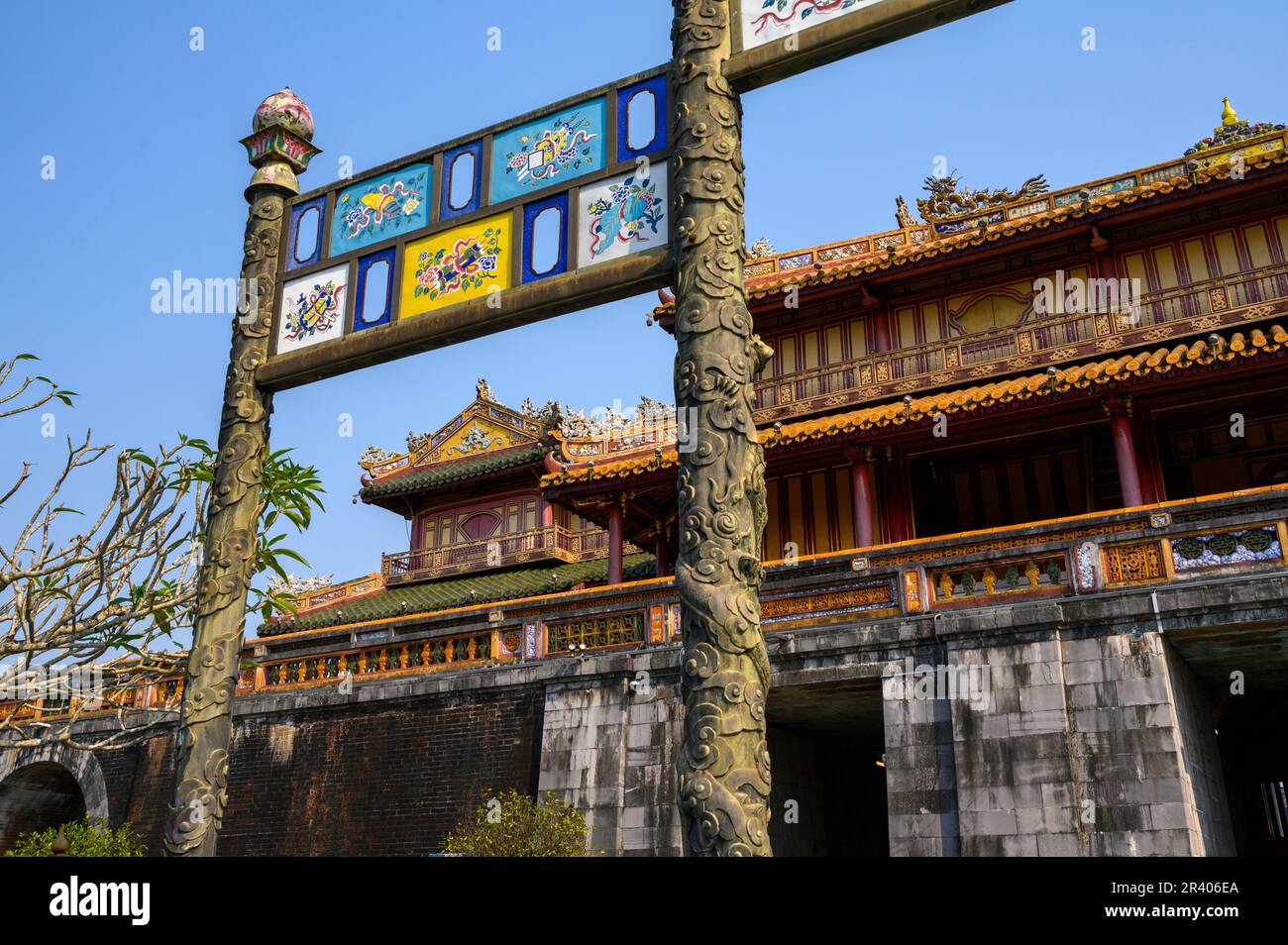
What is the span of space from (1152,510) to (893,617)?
280cm

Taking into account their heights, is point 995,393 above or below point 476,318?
above

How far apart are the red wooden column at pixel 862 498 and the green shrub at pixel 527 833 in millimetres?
6091

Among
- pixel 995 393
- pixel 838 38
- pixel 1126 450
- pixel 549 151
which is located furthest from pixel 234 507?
pixel 1126 450

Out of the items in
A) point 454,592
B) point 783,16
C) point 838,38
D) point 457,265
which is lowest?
point 457,265

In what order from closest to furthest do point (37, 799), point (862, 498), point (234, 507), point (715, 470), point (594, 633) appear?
point (715, 470)
point (234, 507)
point (594, 633)
point (862, 498)
point (37, 799)

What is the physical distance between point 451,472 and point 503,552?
305 cm

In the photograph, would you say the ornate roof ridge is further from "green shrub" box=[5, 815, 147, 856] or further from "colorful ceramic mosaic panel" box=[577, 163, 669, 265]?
"green shrub" box=[5, 815, 147, 856]

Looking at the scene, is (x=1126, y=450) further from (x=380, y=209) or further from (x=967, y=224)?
(x=380, y=209)

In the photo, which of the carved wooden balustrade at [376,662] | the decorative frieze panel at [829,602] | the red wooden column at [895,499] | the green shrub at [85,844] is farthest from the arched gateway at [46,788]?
the red wooden column at [895,499]

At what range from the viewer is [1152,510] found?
10.9 meters

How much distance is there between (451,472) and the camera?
2875cm

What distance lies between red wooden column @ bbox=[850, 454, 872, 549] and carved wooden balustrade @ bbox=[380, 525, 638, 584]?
9.84 meters
